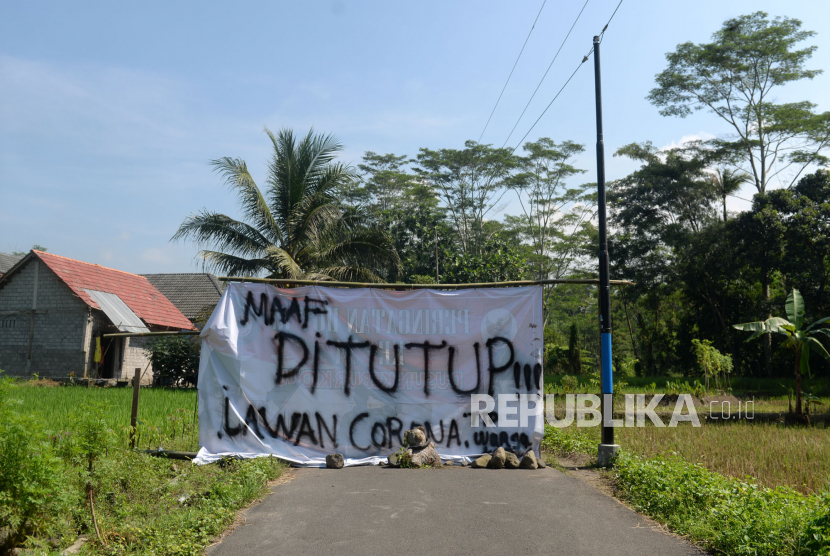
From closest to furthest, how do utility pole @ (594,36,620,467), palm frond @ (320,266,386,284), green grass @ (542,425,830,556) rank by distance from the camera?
green grass @ (542,425,830,556) < utility pole @ (594,36,620,467) < palm frond @ (320,266,386,284)

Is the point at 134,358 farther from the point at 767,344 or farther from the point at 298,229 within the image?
the point at 767,344

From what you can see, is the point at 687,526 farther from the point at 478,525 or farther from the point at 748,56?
the point at 748,56

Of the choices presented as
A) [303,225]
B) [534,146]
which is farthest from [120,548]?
[534,146]

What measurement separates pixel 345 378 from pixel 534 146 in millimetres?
30684

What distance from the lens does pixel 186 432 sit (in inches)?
414

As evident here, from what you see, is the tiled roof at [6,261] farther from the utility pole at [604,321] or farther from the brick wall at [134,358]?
the utility pole at [604,321]

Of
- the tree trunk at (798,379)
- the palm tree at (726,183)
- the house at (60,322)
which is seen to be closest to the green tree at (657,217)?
the palm tree at (726,183)

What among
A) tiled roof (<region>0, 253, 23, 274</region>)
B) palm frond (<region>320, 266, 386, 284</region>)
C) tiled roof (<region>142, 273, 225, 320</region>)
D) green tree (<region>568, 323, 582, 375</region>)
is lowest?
green tree (<region>568, 323, 582, 375</region>)

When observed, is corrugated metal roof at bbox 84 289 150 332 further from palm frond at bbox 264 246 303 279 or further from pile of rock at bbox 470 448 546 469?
pile of rock at bbox 470 448 546 469

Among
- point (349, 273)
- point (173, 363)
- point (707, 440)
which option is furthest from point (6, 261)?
point (707, 440)

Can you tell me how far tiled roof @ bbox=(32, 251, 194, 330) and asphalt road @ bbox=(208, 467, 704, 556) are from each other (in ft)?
64.4

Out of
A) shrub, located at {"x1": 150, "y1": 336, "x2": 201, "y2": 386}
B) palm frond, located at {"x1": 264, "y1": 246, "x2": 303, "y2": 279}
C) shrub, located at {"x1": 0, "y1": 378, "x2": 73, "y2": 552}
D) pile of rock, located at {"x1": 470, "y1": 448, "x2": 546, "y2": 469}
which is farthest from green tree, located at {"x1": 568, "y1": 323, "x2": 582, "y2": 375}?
shrub, located at {"x1": 0, "y1": 378, "x2": 73, "y2": 552}

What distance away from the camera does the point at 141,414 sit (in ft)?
39.7

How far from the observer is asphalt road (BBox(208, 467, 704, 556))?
5285mm
